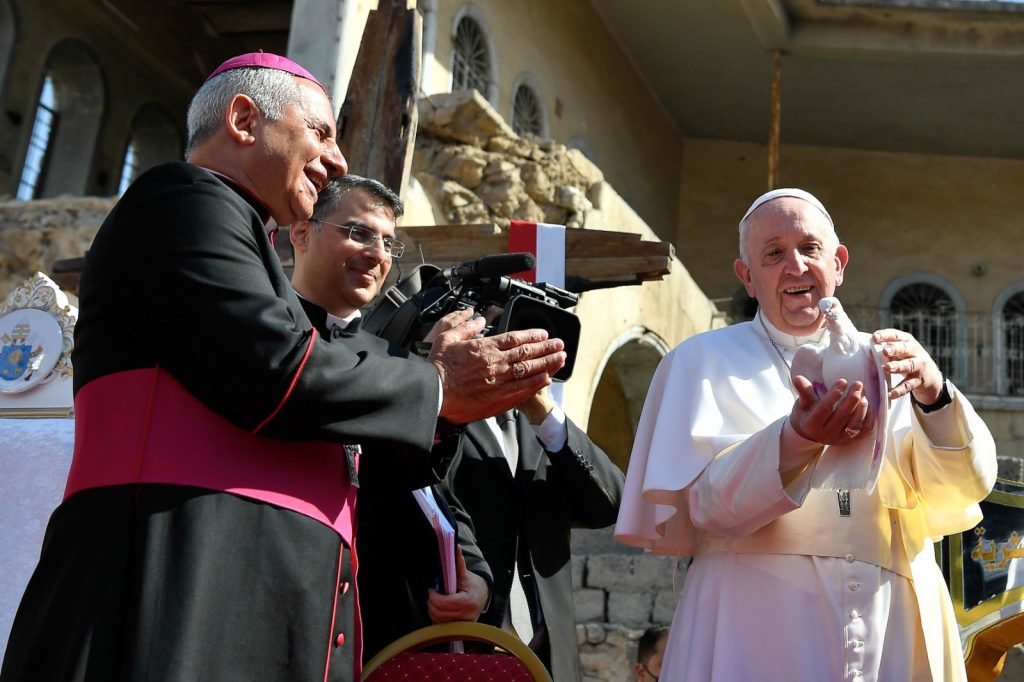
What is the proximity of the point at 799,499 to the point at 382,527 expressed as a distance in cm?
111

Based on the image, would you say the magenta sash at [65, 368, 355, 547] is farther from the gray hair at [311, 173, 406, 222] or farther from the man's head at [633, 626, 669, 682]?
the man's head at [633, 626, 669, 682]

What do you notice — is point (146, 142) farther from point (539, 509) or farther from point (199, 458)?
point (199, 458)

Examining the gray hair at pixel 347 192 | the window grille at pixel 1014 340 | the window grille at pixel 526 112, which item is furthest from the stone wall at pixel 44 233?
the window grille at pixel 1014 340

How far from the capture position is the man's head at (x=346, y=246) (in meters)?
3.44

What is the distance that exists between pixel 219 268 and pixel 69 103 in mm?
14598

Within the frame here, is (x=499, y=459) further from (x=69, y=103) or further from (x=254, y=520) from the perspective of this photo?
Result: (x=69, y=103)

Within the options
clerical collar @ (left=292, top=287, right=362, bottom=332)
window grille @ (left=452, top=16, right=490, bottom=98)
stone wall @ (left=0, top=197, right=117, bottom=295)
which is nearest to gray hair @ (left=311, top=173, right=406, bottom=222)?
clerical collar @ (left=292, top=287, right=362, bottom=332)

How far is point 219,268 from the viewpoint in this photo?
2047 millimetres

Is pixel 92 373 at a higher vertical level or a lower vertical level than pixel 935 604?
higher

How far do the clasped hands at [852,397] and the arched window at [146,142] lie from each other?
15.0 m

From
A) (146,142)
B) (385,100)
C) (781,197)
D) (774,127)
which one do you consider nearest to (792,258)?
(781,197)

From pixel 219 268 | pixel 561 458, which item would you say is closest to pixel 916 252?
pixel 561 458

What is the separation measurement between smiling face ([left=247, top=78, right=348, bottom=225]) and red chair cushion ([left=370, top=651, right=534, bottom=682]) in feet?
3.09

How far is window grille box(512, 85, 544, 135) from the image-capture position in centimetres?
1406
